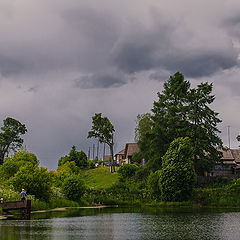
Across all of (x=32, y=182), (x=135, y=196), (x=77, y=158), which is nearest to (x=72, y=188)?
(x=32, y=182)

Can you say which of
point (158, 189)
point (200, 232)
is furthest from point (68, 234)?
point (158, 189)

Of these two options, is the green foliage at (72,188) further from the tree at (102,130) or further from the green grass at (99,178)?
the tree at (102,130)

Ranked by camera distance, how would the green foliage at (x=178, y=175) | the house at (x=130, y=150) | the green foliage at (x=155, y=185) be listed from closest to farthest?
the green foliage at (x=178, y=175) → the green foliage at (x=155, y=185) → the house at (x=130, y=150)

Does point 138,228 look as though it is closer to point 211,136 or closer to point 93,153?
point 211,136

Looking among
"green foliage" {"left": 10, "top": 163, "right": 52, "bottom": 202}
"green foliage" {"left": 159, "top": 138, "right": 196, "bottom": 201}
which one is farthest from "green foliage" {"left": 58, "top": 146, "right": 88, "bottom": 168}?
"green foliage" {"left": 10, "top": 163, "right": 52, "bottom": 202}

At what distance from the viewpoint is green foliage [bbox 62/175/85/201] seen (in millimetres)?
56500

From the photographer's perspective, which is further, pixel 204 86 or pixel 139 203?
pixel 204 86

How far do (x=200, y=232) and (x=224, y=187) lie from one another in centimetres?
3902

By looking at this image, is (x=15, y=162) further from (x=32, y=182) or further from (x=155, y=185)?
(x=155, y=185)

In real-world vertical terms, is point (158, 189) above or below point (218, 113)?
below

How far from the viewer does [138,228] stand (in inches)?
1043

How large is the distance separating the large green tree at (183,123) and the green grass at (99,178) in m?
11.3

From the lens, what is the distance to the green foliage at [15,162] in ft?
216

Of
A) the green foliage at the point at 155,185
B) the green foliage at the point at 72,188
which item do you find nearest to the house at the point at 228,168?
the green foliage at the point at 155,185
